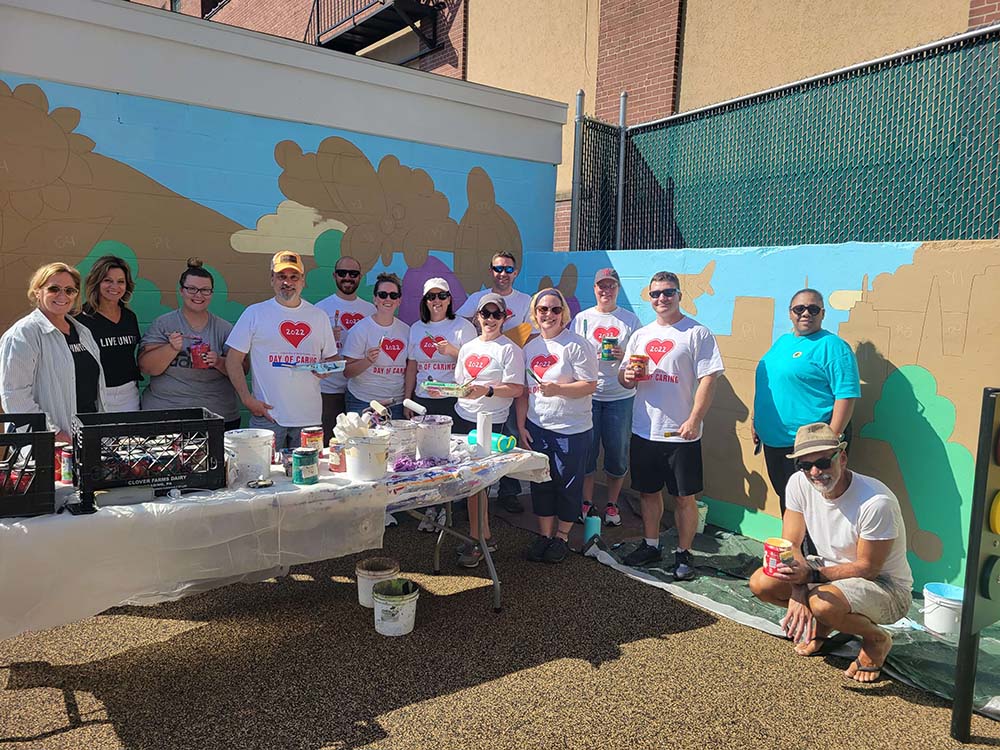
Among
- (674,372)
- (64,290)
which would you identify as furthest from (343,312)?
(674,372)

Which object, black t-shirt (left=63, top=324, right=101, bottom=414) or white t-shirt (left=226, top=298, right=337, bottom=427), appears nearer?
black t-shirt (left=63, top=324, right=101, bottom=414)

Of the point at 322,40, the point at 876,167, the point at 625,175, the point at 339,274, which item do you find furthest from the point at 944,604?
the point at 322,40

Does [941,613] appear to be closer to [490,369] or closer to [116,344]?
[490,369]

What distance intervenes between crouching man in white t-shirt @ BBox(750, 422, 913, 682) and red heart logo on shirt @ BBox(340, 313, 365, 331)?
136 inches

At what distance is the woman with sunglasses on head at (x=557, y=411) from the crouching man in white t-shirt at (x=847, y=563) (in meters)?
1.53

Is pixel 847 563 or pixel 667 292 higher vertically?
pixel 667 292

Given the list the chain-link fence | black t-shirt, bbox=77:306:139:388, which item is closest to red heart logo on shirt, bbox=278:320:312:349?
black t-shirt, bbox=77:306:139:388

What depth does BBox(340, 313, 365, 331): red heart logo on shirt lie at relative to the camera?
5684mm

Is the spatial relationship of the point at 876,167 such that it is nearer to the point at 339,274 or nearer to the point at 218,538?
the point at 339,274

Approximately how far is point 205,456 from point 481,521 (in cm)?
158

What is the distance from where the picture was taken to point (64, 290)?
3.76 metres

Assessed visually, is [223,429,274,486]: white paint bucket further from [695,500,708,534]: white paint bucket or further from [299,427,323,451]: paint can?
[695,500,708,534]: white paint bucket

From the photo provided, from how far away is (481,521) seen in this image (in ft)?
13.4

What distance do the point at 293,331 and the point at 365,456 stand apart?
141 centimetres
